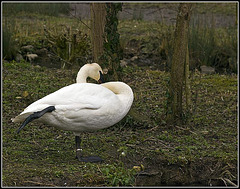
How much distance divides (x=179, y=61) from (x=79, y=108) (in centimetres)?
197

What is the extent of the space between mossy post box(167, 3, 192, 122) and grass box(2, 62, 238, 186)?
218 mm

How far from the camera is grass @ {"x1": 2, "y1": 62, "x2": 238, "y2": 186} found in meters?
4.73

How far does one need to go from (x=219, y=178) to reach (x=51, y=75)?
435 centimetres

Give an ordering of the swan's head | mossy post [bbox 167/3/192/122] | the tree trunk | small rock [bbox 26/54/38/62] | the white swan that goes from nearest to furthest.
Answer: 1. the white swan
2. the swan's head
3. mossy post [bbox 167/3/192/122]
4. the tree trunk
5. small rock [bbox 26/54/38/62]

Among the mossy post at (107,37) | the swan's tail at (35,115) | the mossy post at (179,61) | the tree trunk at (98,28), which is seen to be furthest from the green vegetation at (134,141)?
the tree trunk at (98,28)

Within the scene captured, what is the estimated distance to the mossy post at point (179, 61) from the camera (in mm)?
6199

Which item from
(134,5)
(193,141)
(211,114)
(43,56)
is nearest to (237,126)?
(211,114)

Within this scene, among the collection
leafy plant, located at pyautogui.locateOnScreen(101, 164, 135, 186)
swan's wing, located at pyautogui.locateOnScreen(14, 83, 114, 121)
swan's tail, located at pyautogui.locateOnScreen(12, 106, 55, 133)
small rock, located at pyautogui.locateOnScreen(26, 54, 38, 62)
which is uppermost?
swan's wing, located at pyautogui.locateOnScreen(14, 83, 114, 121)

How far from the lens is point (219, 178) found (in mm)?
5227

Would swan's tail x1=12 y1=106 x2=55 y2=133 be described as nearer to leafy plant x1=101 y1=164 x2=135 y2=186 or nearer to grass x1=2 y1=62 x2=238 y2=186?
grass x1=2 y1=62 x2=238 y2=186

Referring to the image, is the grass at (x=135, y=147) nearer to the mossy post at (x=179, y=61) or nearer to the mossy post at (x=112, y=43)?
the mossy post at (x=179, y=61)

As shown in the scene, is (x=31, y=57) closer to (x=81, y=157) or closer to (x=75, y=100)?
(x=81, y=157)

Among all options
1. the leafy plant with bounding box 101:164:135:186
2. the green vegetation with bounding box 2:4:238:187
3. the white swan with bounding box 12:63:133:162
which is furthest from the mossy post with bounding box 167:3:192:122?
the leafy plant with bounding box 101:164:135:186

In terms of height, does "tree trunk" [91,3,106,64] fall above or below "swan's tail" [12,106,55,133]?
above
